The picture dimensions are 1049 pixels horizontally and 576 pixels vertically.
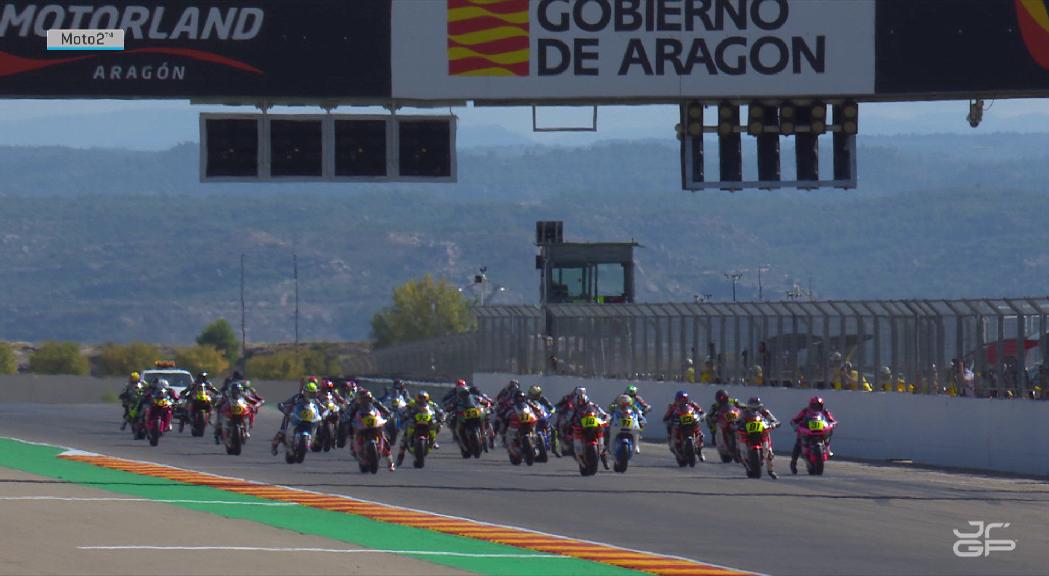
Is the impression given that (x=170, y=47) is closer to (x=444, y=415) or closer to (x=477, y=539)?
(x=444, y=415)

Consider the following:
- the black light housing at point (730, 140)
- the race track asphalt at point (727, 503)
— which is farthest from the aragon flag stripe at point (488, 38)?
the race track asphalt at point (727, 503)

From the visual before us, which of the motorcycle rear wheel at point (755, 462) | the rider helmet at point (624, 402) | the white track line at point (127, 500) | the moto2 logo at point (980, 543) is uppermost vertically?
the rider helmet at point (624, 402)

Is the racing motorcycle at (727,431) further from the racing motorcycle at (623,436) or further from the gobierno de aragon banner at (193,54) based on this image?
the gobierno de aragon banner at (193,54)

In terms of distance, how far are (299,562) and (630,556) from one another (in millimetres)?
2886

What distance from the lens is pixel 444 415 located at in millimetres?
30625

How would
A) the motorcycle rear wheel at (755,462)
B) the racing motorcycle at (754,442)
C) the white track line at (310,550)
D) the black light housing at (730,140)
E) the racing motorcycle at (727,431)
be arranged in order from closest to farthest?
the white track line at (310,550), the racing motorcycle at (754,442), the motorcycle rear wheel at (755,462), the black light housing at (730,140), the racing motorcycle at (727,431)

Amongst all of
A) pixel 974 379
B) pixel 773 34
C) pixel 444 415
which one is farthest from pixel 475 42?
pixel 974 379

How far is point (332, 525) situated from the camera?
1869cm

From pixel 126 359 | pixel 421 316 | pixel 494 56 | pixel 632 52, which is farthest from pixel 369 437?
pixel 421 316

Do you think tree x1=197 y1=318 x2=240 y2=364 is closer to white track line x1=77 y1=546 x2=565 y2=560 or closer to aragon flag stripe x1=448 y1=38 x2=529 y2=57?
aragon flag stripe x1=448 y1=38 x2=529 y2=57

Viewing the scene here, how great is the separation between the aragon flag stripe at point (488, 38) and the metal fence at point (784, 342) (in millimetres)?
8245

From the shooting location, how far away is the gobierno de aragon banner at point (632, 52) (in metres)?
26.6

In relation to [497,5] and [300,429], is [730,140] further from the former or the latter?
[300,429]

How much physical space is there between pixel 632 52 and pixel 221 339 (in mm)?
150551
